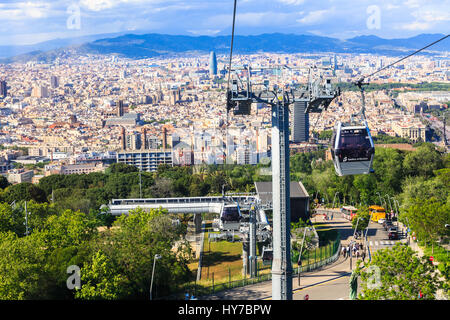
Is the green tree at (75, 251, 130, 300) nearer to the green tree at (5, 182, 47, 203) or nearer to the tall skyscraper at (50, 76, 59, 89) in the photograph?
the green tree at (5, 182, 47, 203)

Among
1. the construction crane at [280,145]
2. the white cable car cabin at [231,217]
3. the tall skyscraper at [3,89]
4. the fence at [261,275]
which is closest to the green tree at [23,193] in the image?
the fence at [261,275]

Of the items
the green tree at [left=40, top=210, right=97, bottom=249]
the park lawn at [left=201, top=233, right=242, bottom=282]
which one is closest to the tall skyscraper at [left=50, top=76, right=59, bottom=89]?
the park lawn at [left=201, top=233, right=242, bottom=282]

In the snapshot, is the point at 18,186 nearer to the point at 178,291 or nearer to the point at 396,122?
the point at 178,291

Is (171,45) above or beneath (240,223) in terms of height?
above

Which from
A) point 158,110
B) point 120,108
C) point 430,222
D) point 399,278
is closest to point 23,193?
point 430,222

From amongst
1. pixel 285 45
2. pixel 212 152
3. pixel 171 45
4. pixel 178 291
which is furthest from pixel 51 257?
pixel 171 45

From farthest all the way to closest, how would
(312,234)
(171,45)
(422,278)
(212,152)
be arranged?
(171,45) → (212,152) → (312,234) → (422,278)
